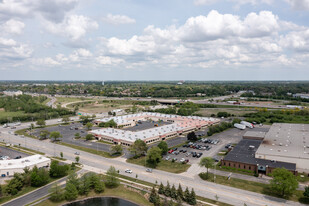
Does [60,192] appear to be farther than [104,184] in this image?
No

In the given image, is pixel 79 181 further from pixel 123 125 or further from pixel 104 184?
pixel 123 125

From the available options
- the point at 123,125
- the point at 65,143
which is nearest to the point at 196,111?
the point at 123,125

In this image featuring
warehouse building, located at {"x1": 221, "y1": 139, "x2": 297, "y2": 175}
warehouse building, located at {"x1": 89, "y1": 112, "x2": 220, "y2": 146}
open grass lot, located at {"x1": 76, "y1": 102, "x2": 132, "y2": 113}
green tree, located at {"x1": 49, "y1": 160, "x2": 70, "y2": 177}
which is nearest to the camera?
green tree, located at {"x1": 49, "y1": 160, "x2": 70, "y2": 177}

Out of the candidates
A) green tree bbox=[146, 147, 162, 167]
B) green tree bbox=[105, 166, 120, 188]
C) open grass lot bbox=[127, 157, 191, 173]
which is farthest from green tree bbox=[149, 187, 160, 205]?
green tree bbox=[146, 147, 162, 167]

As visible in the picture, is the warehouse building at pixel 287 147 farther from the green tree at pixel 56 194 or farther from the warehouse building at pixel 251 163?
the green tree at pixel 56 194

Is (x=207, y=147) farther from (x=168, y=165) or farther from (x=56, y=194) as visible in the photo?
(x=56, y=194)

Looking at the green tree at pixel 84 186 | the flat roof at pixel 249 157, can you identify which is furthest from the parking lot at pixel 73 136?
the flat roof at pixel 249 157

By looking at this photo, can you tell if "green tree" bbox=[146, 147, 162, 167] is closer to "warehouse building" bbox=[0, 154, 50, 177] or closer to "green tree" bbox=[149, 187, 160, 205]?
"green tree" bbox=[149, 187, 160, 205]

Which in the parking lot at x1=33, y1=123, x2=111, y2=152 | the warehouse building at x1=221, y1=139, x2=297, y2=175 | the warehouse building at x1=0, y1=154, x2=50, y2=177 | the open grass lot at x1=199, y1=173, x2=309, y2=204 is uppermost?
the warehouse building at x1=221, y1=139, x2=297, y2=175
